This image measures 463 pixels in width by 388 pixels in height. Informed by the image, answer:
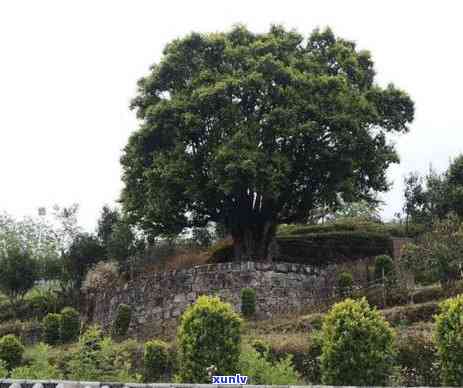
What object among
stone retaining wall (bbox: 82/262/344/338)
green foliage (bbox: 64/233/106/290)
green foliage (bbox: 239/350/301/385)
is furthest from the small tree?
green foliage (bbox: 239/350/301/385)

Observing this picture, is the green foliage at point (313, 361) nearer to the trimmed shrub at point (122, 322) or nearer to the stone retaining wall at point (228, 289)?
the stone retaining wall at point (228, 289)

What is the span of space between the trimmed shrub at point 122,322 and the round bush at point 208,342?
51.2ft

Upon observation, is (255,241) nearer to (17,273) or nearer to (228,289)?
(228,289)

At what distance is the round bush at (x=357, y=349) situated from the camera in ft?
55.6

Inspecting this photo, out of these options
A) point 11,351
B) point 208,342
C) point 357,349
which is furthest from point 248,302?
point 357,349

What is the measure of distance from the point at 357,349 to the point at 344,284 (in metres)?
14.1

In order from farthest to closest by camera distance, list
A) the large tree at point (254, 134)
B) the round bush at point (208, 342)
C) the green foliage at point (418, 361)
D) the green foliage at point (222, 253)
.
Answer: the green foliage at point (222, 253) → the large tree at point (254, 134) → the green foliage at point (418, 361) → the round bush at point (208, 342)

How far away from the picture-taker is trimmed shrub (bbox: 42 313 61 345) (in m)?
34.9

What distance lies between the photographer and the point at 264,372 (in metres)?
16.8

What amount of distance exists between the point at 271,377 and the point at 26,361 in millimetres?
14426

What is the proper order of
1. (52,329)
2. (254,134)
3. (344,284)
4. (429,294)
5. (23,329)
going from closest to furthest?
1. (429,294)
2. (344,284)
3. (254,134)
4. (52,329)
5. (23,329)

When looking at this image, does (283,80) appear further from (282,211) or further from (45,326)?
(45,326)

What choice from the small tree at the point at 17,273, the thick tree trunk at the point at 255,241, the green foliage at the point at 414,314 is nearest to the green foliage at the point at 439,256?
the green foliage at the point at 414,314

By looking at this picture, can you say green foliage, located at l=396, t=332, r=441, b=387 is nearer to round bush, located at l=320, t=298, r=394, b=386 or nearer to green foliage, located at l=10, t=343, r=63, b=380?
round bush, located at l=320, t=298, r=394, b=386
